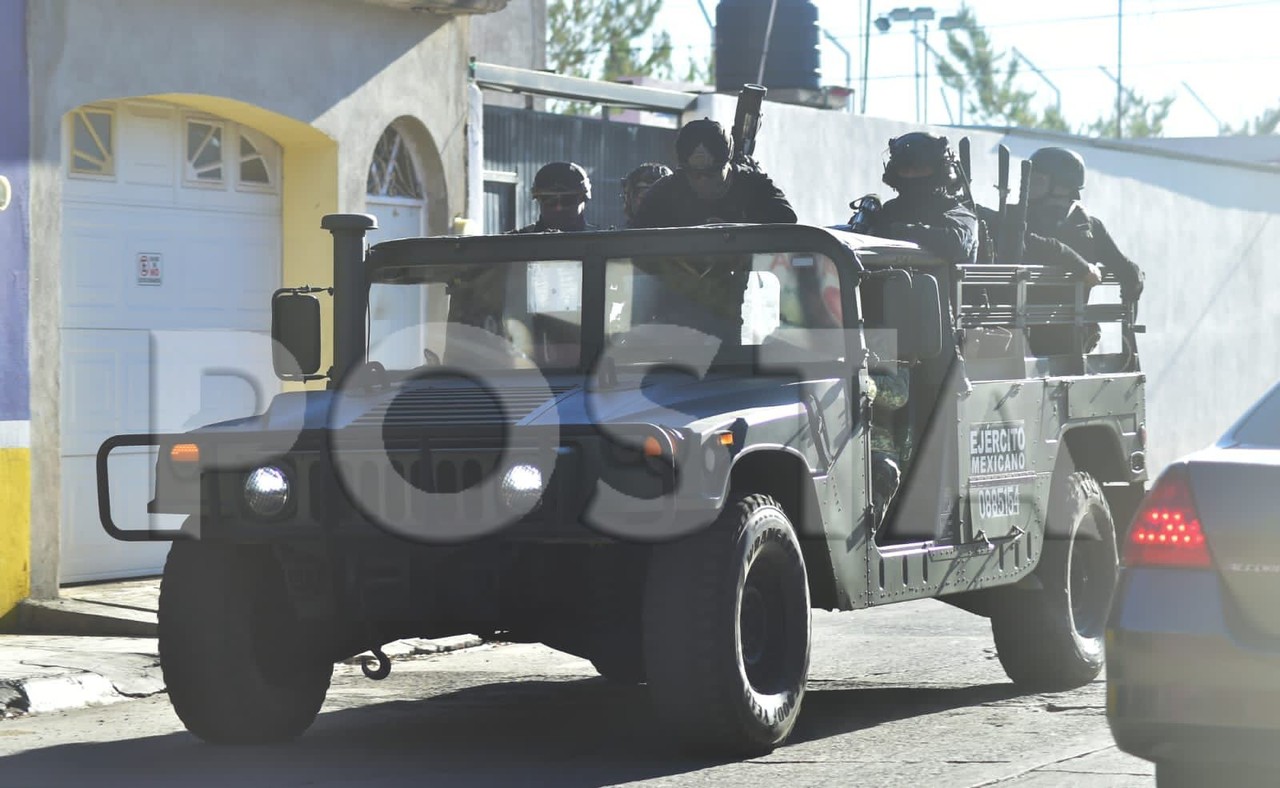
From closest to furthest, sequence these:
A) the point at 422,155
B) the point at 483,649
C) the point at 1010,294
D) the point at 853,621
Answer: the point at 1010,294 → the point at 483,649 → the point at 853,621 → the point at 422,155

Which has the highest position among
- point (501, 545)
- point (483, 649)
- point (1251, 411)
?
point (1251, 411)

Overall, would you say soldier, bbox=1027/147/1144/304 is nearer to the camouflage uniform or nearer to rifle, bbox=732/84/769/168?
rifle, bbox=732/84/769/168

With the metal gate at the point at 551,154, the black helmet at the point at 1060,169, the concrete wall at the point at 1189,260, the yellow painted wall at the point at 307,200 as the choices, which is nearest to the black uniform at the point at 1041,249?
the black helmet at the point at 1060,169

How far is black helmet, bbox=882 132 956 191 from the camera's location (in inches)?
356

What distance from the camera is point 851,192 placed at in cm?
1872

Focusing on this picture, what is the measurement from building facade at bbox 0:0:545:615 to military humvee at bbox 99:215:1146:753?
3561mm

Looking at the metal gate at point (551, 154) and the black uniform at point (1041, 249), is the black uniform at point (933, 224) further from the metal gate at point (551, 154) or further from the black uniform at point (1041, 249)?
the metal gate at point (551, 154)

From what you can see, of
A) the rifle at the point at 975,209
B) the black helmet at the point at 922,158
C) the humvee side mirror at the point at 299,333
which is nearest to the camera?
the humvee side mirror at the point at 299,333

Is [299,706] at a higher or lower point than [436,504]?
lower

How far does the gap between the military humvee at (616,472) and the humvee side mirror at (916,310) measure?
10mm

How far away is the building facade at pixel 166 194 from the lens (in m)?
11.3

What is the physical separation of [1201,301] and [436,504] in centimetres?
1925

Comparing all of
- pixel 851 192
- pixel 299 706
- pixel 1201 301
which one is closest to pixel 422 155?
pixel 851 192

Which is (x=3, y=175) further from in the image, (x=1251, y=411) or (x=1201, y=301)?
(x=1201, y=301)
